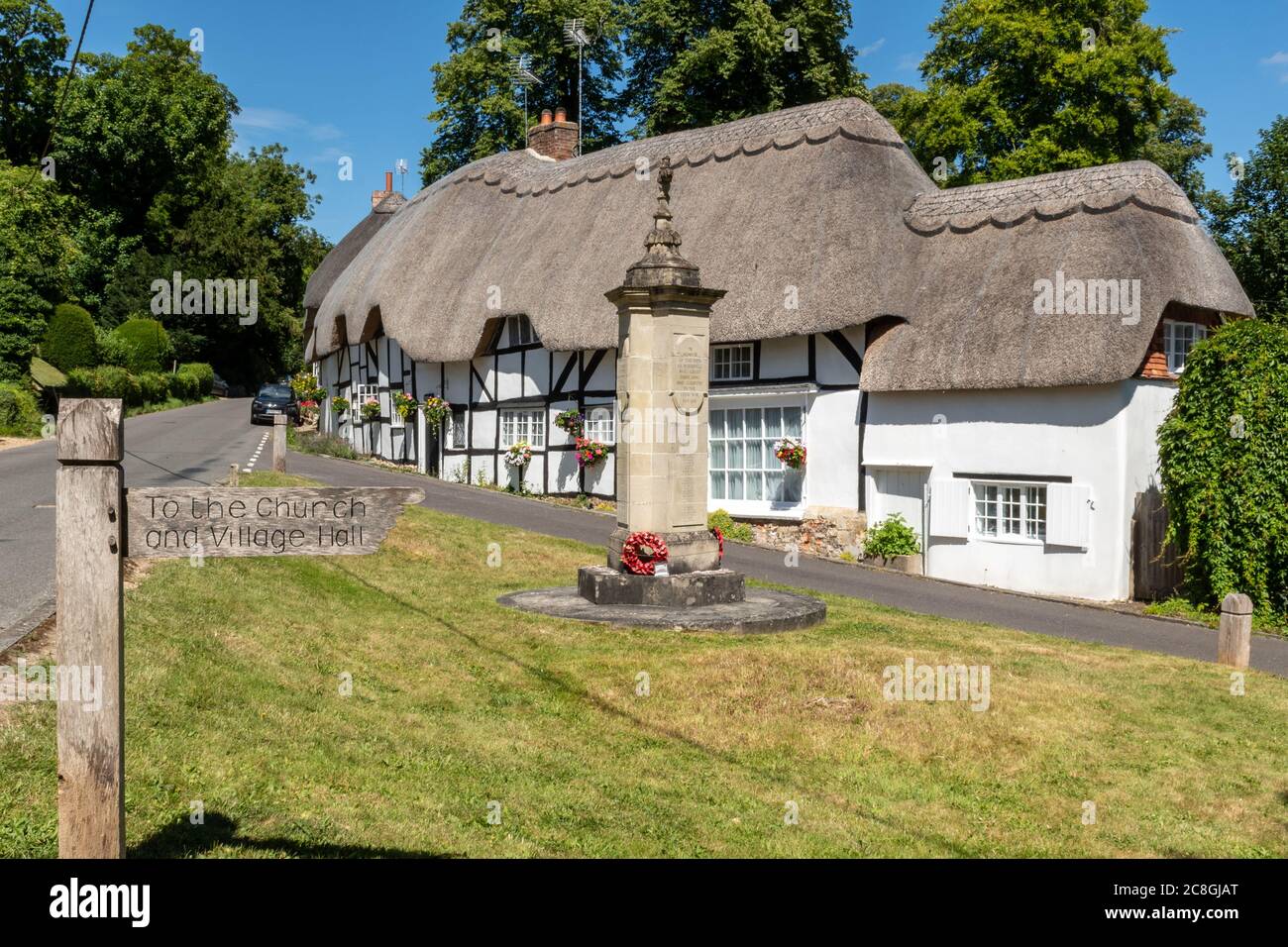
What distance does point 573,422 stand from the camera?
2283cm

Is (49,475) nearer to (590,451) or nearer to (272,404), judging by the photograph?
(590,451)

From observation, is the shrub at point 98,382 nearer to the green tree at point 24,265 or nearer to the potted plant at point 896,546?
the green tree at point 24,265

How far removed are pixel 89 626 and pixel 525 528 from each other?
560 inches

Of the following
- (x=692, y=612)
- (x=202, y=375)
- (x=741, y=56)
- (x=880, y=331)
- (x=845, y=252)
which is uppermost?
(x=741, y=56)

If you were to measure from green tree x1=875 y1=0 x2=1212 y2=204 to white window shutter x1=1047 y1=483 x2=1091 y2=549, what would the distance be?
1299 cm

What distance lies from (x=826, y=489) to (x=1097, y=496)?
4.74m

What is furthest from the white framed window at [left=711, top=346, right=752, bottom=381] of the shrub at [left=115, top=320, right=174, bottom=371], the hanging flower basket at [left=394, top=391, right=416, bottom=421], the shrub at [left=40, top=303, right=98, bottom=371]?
the shrub at [left=115, top=320, right=174, bottom=371]

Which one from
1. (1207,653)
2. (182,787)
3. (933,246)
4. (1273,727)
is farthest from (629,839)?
(933,246)

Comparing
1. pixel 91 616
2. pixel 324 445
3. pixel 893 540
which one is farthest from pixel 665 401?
pixel 324 445

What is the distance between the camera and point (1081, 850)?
645cm

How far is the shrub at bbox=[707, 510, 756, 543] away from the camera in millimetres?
20203

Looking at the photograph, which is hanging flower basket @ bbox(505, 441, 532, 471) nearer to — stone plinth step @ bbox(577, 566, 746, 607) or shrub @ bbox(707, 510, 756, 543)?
shrub @ bbox(707, 510, 756, 543)

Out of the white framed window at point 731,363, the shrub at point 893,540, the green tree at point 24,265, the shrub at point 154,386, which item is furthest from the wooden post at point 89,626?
the shrub at point 154,386

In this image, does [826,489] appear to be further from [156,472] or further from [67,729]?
[67,729]
